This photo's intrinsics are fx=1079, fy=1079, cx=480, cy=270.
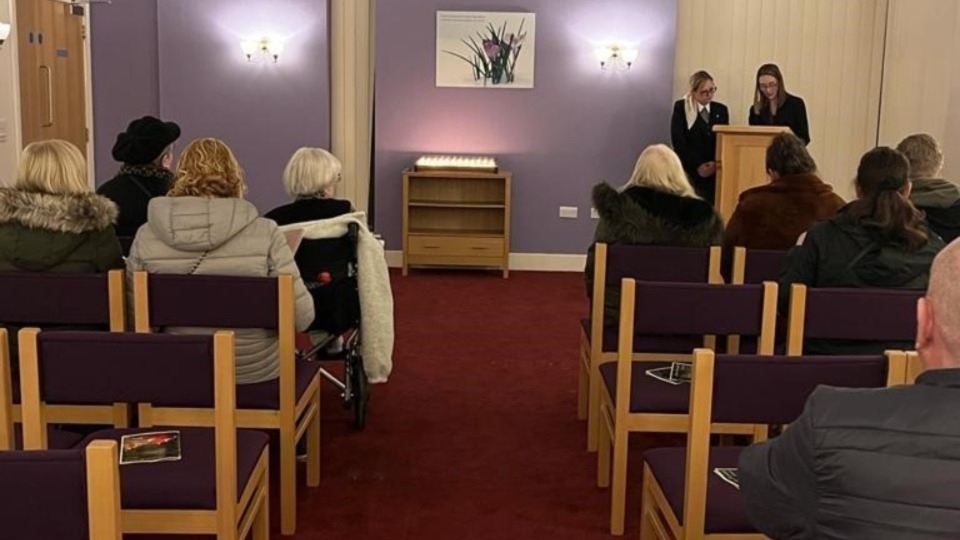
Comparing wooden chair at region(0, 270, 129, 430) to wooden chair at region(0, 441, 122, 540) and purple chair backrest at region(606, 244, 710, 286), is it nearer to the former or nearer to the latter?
wooden chair at region(0, 441, 122, 540)

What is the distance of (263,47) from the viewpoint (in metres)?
8.96

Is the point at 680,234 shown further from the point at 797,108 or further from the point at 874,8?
the point at 874,8

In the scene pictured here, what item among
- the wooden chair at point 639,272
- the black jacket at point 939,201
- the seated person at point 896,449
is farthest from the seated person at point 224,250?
the black jacket at point 939,201

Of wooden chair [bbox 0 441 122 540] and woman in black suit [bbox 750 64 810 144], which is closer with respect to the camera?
wooden chair [bbox 0 441 122 540]

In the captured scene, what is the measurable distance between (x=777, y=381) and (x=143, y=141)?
3.14 m

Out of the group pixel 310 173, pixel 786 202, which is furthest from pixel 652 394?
pixel 310 173

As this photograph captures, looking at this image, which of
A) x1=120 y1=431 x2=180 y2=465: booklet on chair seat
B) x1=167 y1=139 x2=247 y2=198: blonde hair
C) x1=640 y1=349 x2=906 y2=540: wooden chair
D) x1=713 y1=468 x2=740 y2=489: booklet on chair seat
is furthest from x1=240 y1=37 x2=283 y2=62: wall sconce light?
x1=640 y1=349 x2=906 y2=540: wooden chair

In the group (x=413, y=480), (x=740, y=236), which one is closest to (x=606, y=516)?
(x=413, y=480)

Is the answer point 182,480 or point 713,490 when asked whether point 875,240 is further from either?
point 182,480

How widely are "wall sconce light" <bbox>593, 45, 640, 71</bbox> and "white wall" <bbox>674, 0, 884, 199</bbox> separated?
21.3 inches

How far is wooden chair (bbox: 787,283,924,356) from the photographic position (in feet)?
→ 10.6

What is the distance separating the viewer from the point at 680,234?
175 inches

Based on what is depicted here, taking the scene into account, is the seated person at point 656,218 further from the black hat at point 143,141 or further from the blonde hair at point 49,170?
the blonde hair at point 49,170

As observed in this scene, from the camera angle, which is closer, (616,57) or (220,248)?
(220,248)
